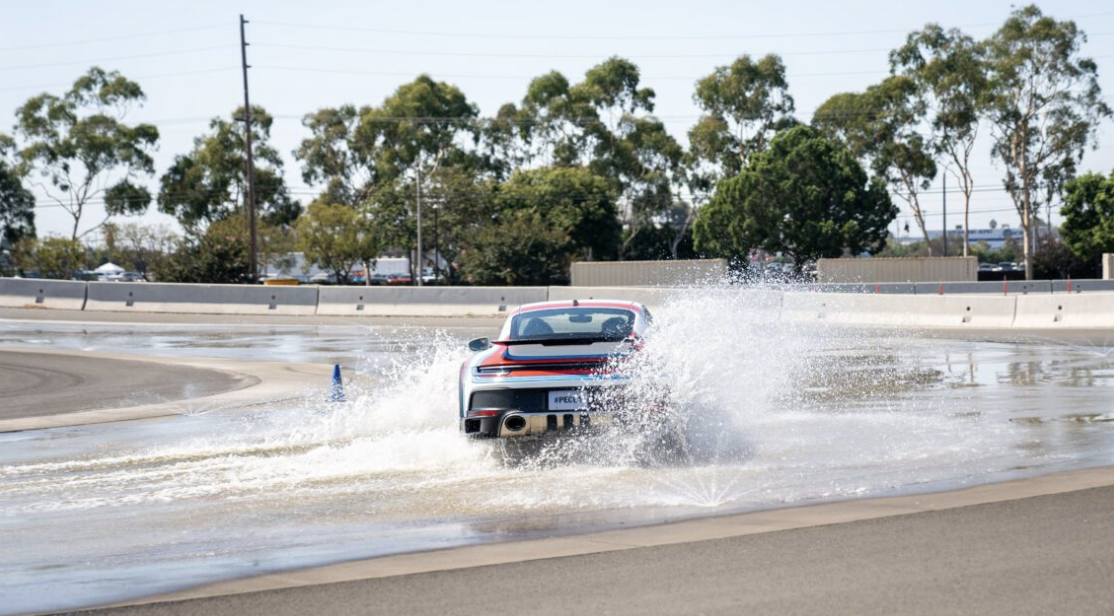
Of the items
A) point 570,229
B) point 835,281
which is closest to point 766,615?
point 835,281

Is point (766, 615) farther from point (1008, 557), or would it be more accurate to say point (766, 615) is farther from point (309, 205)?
point (309, 205)

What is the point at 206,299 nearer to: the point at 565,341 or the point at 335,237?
the point at 565,341

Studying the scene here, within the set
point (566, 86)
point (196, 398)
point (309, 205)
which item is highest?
point (566, 86)

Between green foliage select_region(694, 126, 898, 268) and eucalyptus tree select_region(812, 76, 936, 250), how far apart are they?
5918 mm

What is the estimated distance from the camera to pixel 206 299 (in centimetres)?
4203

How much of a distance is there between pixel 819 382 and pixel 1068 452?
7569 mm

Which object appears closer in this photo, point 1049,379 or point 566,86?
point 1049,379

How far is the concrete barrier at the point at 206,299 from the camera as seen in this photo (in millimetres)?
41781

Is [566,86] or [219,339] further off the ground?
[566,86]

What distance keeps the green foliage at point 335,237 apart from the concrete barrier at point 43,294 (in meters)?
48.7

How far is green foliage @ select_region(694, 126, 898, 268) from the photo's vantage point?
7956 cm

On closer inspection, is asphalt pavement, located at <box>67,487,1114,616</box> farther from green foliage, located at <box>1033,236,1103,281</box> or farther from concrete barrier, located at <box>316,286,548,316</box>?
green foliage, located at <box>1033,236,1103,281</box>

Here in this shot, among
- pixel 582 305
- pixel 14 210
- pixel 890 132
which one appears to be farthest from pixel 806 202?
pixel 582 305

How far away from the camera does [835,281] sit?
6738 centimetres
